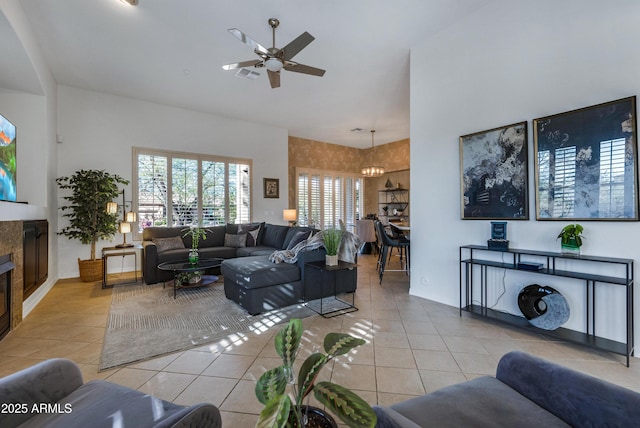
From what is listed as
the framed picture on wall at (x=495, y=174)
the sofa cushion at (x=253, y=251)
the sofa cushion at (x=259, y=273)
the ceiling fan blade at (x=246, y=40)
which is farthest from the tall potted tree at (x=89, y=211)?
the framed picture on wall at (x=495, y=174)

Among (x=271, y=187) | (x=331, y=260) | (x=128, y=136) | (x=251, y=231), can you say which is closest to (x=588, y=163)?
(x=331, y=260)

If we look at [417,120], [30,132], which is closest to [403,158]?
[417,120]

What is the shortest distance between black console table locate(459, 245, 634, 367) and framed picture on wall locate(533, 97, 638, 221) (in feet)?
1.30

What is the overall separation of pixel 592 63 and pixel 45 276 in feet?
22.8

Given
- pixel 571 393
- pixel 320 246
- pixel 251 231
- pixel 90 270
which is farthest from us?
pixel 251 231

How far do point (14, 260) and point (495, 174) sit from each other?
5.12 metres

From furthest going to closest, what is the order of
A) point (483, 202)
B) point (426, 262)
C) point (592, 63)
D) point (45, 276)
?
1. point (45, 276)
2. point (426, 262)
3. point (483, 202)
4. point (592, 63)

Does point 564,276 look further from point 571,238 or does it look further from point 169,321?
point 169,321

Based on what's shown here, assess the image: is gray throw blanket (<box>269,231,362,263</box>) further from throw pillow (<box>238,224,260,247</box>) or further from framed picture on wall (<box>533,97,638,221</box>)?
throw pillow (<box>238,224,260,247</box>)

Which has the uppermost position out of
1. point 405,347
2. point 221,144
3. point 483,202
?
point 221,144

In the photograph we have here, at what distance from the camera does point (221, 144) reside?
6438 mm

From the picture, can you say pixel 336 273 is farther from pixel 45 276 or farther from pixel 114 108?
pixel 114 108

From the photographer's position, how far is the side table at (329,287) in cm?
336

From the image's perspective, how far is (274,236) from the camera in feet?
18.4
